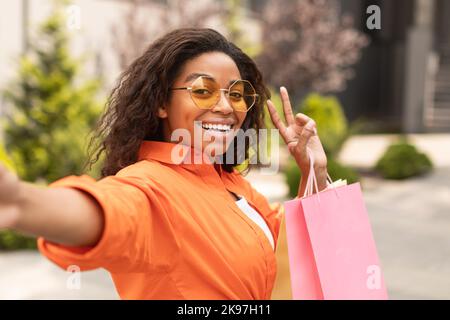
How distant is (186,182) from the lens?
1.67 m

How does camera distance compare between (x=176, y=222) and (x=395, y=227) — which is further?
(x=395, y=227)

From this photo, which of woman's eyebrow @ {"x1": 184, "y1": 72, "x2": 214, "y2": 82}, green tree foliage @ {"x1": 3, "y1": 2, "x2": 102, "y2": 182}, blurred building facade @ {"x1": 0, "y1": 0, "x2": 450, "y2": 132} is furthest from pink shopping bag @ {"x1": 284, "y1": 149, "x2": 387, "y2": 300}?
blurred building facade @ {"x1": 0, "y1": 0, "x2": 450, "y2": 132}

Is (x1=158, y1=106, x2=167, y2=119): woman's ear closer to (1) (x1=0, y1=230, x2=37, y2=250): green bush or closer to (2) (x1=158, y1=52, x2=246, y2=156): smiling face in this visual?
(2) (x1=158, y1=52, x2=246, y2=156): smiling face

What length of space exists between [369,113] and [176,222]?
22.3m

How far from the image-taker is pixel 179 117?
1771 mm

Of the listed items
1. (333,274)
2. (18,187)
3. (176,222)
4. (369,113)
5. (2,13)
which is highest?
(2,13)

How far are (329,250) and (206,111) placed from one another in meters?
0.46

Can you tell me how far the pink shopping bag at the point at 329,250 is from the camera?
1.73 metres

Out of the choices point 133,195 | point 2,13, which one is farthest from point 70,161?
point 133,195

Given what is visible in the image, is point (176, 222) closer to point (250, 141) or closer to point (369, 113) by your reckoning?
point (250, 141)

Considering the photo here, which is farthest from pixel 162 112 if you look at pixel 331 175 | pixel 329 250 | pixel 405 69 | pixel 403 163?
pixel 405 69

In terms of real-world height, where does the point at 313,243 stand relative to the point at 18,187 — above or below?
below

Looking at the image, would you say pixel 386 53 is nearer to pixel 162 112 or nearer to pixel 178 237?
pixel 162 112

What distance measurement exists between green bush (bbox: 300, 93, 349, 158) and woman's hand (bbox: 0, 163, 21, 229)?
10786mm
